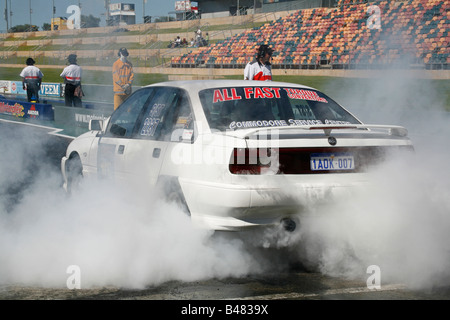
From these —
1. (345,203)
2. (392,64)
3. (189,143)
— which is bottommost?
(345,203)

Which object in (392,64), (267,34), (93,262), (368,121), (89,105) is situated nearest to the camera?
(93,262)

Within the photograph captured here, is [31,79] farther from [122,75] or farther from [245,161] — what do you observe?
[245,161]

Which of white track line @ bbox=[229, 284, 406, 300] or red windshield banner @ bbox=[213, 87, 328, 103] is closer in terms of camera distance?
white track line @ bbox=[229, 284, 406, 300]

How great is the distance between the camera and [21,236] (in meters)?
4.94

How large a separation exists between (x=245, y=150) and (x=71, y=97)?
13.6 metres

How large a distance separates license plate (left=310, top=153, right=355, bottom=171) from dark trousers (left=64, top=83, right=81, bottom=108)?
13192mm

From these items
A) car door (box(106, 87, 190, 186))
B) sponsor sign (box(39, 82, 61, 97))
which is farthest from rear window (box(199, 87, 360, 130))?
sponsor sign (box(39, 82, 61, 97))

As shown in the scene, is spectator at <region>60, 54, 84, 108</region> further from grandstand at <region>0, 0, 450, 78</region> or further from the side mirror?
grandstand at <region>0, 0, 450, 78</region>

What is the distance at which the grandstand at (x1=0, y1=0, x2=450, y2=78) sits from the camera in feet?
78.4

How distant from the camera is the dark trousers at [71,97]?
16.7 metres

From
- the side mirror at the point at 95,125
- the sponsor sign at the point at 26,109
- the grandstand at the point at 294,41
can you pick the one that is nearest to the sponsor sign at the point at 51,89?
the grandstand at the point at 294,41

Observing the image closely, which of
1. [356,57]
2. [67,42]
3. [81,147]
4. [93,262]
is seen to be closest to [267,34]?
[356,57]
